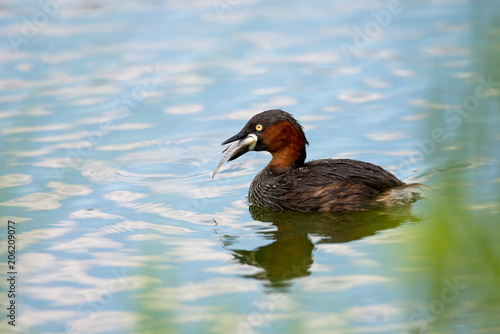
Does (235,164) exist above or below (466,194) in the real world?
below

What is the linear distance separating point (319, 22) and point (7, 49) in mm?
5338

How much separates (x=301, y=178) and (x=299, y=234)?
3.07ft

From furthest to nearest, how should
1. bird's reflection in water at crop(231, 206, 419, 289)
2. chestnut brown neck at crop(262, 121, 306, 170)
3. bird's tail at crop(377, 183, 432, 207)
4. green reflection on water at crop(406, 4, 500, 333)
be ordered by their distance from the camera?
chestnut brown neck at crop(262, 121, 306, 170), bird's tail at crop(377, 183, 432, 207), bird's reflection in water at crop(231, 206, 419, 289), green reflection on water at crop(406, 4, 500, 333)

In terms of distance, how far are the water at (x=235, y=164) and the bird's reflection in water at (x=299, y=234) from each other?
0.03m

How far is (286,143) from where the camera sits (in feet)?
27.5

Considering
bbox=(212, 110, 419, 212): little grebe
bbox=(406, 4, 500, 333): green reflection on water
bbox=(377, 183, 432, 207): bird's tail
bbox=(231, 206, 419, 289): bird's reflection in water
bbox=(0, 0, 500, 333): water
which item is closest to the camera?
bbox=(406, 4, 500, 333): green reflection on water

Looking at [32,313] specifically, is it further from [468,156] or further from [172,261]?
[468,156]

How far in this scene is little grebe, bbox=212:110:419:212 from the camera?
7688 millimetres

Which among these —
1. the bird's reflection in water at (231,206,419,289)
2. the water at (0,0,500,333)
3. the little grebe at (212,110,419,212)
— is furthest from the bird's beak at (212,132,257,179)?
the bird's reflection in water at (231,206,419,289)

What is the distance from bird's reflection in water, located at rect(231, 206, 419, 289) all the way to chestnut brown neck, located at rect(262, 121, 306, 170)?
0.69m

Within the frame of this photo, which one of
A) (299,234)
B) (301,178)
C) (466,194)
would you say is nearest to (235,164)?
(301,178)

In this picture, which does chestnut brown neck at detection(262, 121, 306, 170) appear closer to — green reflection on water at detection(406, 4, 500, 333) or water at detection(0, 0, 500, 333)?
water at detection(0, 0, 500, 333)

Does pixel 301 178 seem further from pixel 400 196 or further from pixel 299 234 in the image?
pixel 400 196

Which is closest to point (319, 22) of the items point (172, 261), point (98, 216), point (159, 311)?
point (98, 216)
